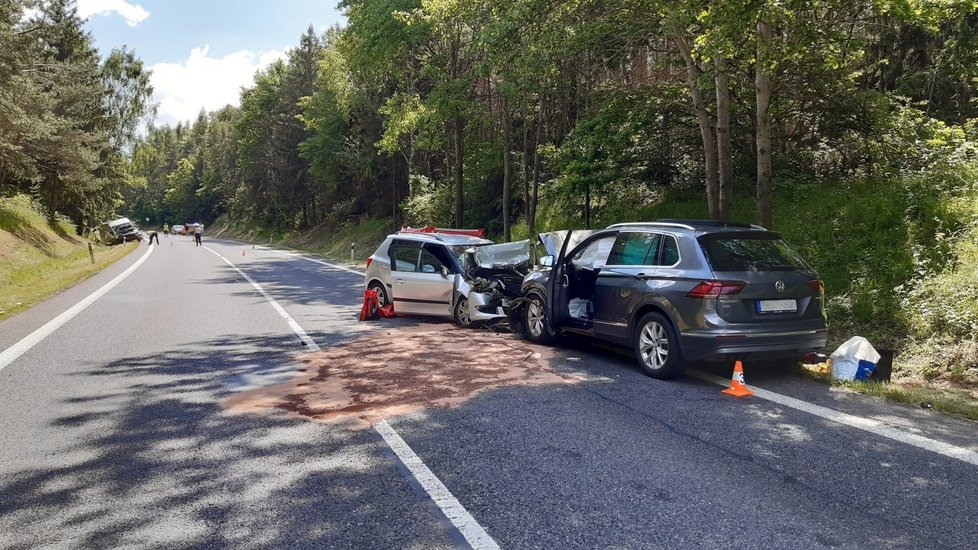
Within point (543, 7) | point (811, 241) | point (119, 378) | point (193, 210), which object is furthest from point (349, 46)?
point (193, 210)

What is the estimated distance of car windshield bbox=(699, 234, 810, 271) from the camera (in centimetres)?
708

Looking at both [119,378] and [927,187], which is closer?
[119,378]

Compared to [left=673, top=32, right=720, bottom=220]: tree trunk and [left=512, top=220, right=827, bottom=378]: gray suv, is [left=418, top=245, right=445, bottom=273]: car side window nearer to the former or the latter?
[left=512, top=220, right=827, bottom=378]: gray suv

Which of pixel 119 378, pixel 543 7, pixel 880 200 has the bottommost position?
pixel 119 378

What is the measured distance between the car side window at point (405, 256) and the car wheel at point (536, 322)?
3.19 meters

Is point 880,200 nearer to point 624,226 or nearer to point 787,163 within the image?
point 787,163

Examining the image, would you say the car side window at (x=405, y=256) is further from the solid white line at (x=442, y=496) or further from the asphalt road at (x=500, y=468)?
the solid white line at (x=442, y=496)

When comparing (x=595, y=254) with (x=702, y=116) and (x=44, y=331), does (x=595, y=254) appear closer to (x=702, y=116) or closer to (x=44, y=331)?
(x=702, y=116)

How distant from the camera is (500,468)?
15.0 ft

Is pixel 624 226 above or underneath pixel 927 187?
underneath

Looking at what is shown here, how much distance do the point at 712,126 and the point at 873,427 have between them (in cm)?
1192

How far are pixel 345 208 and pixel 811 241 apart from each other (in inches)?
1612

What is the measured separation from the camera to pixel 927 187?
454 inches

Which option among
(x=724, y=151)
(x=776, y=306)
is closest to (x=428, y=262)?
(x=724, y=151)
